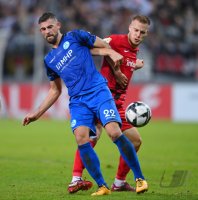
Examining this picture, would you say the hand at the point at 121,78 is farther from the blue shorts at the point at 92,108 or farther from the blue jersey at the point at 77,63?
the blue shorts at the point at 92,108

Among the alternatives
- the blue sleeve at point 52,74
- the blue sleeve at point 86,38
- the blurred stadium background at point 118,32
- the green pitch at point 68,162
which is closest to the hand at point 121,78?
the blue sleeve at point 86,38

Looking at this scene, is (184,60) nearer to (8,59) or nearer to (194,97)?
(194,97)

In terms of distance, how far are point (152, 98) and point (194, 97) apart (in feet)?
4.67

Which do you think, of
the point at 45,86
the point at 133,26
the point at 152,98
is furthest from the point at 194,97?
the point at 133,26

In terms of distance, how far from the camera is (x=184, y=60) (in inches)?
970

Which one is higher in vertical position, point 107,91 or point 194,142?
point 107,91

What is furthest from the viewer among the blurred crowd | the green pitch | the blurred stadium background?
the blurred crowd

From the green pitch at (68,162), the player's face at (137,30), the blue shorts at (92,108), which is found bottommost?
the green pitch at (68,162)

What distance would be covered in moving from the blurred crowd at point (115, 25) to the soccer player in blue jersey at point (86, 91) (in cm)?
1556

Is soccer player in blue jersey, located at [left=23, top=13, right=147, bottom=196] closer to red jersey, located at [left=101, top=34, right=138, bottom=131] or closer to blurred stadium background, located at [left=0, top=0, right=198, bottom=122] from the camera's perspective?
red jersey, located at [left=101, top=34, right=138, bottom=131]

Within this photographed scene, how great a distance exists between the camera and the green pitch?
8.10 meters

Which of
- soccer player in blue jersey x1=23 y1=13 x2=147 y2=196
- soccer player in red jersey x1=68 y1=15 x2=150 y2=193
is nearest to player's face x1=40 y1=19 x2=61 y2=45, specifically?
soccer player in blue jersey x1=23 y1=13 x2=147 y2=196

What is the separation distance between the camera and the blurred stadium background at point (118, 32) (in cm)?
2275

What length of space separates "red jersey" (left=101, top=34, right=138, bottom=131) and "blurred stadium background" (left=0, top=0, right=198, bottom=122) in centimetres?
1386
